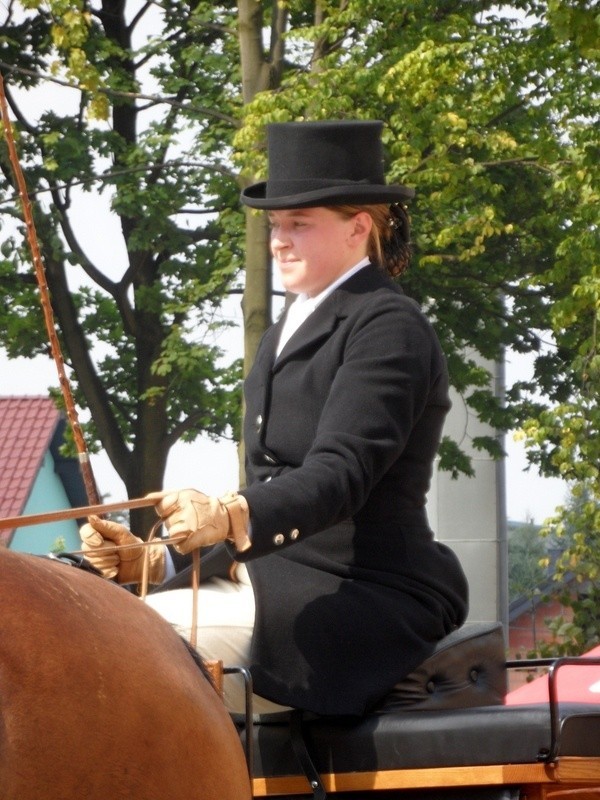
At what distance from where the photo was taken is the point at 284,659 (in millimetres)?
2836

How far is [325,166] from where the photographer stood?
3.08 meters

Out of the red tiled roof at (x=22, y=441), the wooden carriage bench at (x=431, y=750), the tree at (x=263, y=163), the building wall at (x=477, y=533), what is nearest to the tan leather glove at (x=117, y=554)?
the wooden carriage bench at (x=431, y=750)

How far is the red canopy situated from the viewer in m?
3.98

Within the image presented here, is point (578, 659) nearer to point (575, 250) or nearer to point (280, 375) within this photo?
point (280, 375)

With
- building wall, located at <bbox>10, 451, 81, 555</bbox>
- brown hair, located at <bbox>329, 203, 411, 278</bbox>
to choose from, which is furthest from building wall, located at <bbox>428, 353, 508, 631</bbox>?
brown hair, located at <bbox>329, 203, 411, 278</bbox>

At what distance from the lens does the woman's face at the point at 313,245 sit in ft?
10.1

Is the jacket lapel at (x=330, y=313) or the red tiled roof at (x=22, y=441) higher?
the jacket lapel at (x=330, y=313)

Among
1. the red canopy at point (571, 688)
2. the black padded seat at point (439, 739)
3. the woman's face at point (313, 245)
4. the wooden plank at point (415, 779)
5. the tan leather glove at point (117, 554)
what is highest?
the woman's face at point (313, 245)

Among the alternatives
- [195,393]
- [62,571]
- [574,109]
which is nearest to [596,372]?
[574,109]

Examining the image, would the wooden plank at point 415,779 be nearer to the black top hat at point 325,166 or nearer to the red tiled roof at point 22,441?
the black top hat at point 325,166

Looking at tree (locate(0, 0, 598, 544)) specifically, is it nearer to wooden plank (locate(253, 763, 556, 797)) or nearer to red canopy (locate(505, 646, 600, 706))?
red canopy (locate(505, 646, 600, 706))

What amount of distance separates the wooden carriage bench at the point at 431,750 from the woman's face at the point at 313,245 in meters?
0.81

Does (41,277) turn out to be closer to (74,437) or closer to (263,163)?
(74,437)

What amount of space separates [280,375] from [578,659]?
835 millimetres
